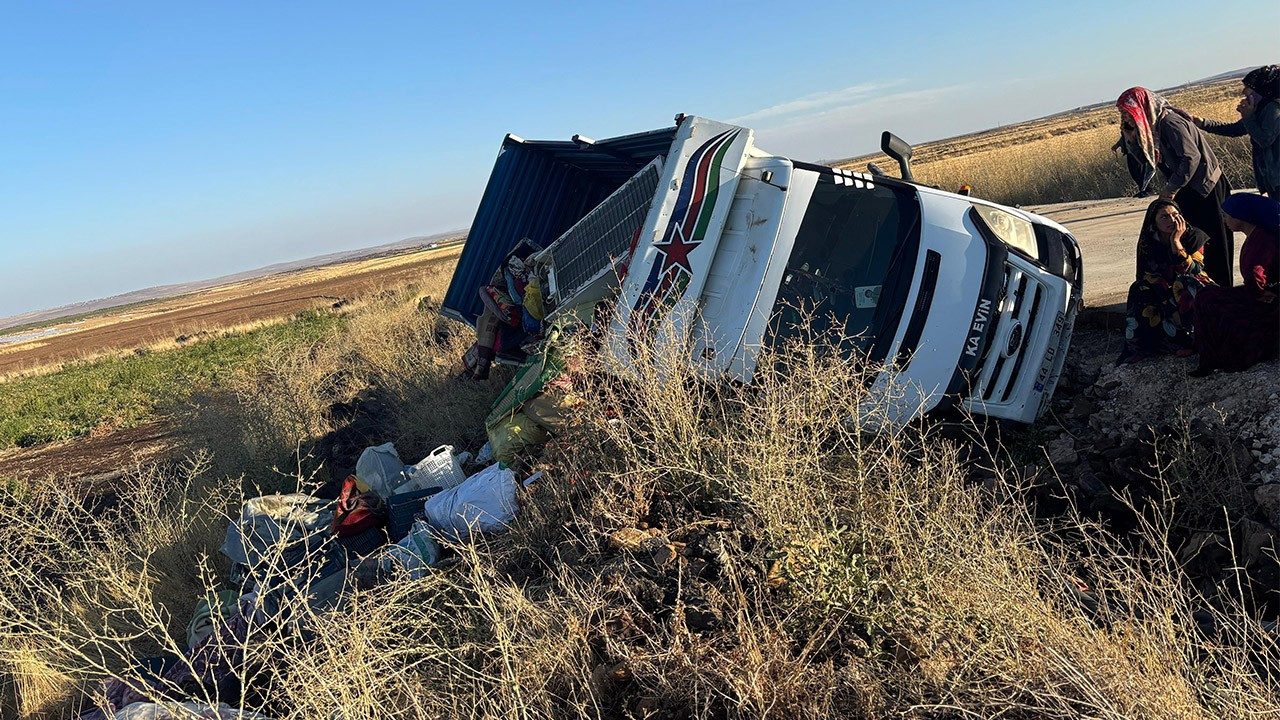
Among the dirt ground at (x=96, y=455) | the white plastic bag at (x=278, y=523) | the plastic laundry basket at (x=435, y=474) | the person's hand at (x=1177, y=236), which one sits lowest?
the dirt ground at (x=96, y=455)

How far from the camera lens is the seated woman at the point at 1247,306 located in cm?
436

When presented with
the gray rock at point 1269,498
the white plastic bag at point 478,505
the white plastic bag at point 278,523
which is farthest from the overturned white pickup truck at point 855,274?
the white plastic bag at point 278,523

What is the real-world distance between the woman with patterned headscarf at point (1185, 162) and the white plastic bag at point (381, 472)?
575cm

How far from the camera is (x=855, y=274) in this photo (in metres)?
4.90

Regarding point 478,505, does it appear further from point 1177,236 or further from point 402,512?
point 1177,236

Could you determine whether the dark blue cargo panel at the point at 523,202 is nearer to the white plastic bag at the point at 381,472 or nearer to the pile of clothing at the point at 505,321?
the pile of clothing at the point at 505,321

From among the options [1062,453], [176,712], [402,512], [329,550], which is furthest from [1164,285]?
[176,712]

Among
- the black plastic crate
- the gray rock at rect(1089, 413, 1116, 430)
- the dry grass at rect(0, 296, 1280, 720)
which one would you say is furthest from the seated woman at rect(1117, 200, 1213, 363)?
the black plastic crate

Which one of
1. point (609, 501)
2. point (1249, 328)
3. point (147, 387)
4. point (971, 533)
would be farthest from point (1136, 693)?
point (147, 387)

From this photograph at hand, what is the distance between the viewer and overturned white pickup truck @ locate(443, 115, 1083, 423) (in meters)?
4.57

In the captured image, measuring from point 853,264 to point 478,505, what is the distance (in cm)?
272

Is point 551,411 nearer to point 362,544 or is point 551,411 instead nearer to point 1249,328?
point 362,544

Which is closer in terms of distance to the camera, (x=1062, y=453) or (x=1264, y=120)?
(x=1062, y=453)

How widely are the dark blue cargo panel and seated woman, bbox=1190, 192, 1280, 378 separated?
5137 millimetres
